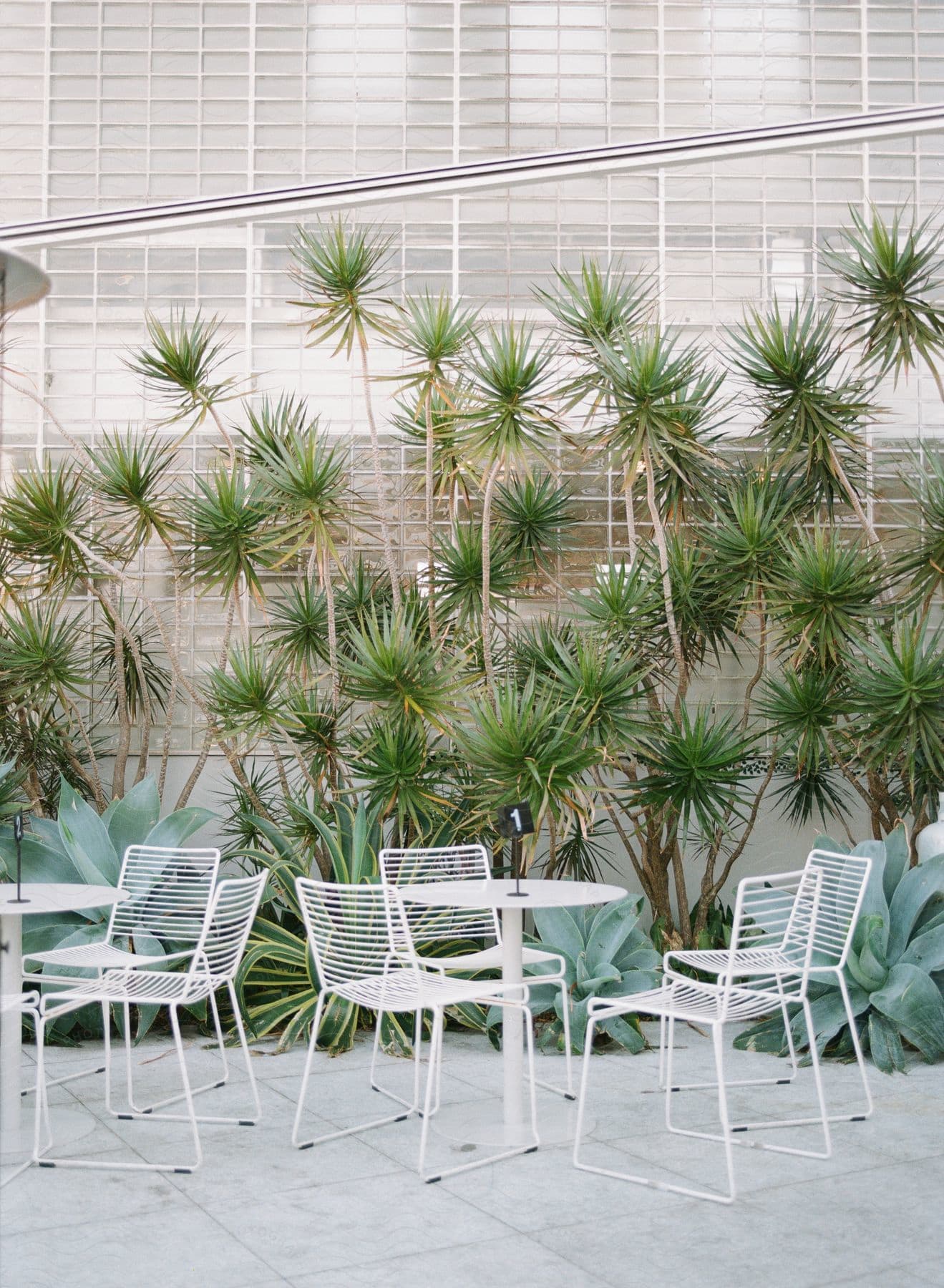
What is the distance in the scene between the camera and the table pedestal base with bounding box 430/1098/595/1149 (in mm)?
4047

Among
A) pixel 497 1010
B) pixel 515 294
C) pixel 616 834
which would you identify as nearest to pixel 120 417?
pixel 515 294

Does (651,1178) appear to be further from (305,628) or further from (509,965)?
(305,628)

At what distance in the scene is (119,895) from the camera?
4.32 meters

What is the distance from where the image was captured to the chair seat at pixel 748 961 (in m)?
3.99

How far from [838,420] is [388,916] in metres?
3.59

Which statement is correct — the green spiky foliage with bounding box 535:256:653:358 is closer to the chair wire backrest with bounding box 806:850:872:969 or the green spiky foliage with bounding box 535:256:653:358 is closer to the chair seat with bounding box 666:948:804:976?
the chair wire backrest with bounding box 806:850:872:969

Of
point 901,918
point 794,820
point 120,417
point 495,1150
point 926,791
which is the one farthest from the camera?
point 120,417

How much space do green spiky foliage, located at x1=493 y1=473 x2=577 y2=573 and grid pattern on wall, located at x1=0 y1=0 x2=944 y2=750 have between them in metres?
1.32

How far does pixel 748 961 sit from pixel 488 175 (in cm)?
273

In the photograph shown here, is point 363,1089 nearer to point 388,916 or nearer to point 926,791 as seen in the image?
point 388,916

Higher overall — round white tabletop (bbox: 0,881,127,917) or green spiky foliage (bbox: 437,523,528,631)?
green spiky foliage (bbox: 437,523,528,631)

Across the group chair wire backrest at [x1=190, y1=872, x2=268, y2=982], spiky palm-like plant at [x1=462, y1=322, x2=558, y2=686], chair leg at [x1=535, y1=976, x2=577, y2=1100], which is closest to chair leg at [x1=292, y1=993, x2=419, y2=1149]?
chair wire backrest at [x1=190, y1=872, x2=268, y2=982]

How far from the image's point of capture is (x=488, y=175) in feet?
8.23

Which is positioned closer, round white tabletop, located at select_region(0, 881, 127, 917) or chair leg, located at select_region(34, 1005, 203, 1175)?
chair leg, located at select_region(34, 1005, 203, 1175)
